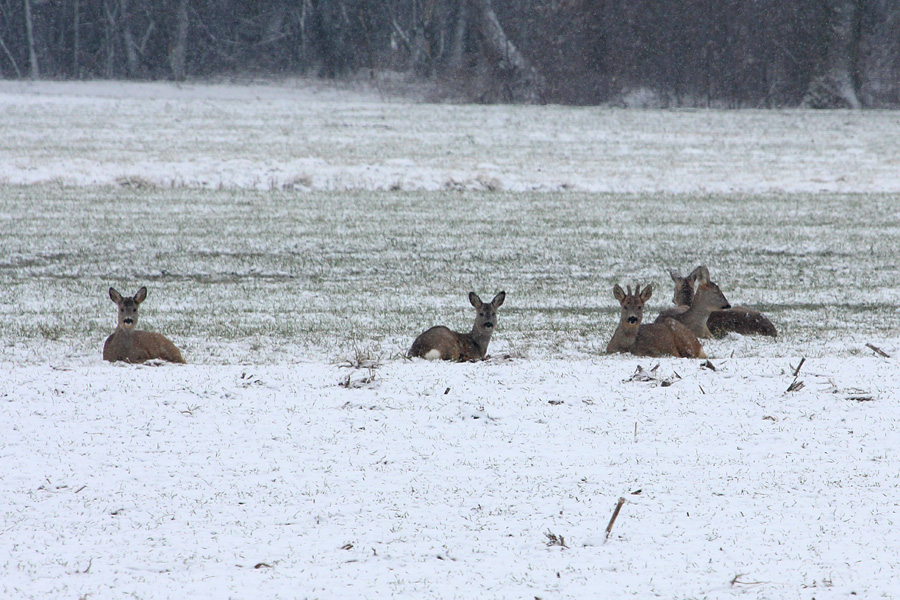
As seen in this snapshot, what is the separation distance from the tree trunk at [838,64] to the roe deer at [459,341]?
43.4 meters

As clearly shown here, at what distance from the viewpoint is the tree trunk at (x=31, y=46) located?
52.9m

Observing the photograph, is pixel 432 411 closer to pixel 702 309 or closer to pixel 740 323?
pixel 702 309

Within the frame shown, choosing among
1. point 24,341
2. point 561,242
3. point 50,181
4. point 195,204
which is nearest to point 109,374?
point 24,341

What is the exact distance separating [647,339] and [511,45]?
4331 centimetres

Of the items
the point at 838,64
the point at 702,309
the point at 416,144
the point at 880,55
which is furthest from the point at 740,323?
the point at 880,55

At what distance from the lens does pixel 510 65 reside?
1966 inches

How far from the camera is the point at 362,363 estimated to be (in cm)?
780

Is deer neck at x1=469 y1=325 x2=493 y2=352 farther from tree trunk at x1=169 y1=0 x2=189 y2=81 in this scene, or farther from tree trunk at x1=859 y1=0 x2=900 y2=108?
tree trunk at x1=169 y1=0 x2=189 y2=81

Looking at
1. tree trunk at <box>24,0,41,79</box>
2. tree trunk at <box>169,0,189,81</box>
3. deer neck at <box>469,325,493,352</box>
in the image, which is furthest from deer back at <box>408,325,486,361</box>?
tree trunk at <box>24,0,41,79</box>

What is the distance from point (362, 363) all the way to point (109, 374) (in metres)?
1.85

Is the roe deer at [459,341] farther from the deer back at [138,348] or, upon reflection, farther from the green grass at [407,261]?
the deer back at [138,348]

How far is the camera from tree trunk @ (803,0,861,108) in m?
48.5

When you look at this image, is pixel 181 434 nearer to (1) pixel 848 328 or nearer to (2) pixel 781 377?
(2) pixel 781 377

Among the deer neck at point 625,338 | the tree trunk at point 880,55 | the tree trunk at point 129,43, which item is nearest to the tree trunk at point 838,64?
the tree trunk at point 880,55
